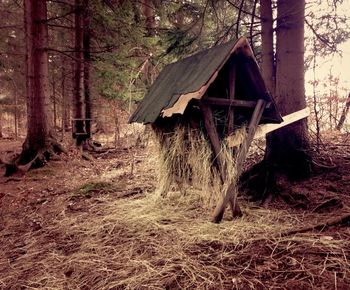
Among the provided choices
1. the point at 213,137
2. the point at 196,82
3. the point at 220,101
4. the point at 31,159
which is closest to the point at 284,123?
the point at 220,101

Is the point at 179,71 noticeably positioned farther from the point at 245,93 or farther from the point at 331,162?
the point at 331,162

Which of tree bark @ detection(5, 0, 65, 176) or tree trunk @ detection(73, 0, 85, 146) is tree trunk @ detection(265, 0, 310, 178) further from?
tree trunk @ detection(73, 0, 85, 146)

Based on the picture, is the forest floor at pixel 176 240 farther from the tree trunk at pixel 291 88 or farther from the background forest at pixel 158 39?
the background forest at pixel 158 39

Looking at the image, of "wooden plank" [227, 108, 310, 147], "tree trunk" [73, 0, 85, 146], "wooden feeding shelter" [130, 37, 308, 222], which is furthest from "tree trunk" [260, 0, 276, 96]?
"tree trunk" [73, 0, 85, 146]

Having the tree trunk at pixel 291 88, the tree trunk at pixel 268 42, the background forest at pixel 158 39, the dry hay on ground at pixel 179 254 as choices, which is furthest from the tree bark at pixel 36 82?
the tree trunk at pixel 291 88

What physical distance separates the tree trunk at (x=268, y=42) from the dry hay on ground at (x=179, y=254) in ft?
9.10

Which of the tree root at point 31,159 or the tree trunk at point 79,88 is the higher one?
the tree trunk at point 79,88

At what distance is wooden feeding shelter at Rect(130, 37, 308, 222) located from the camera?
4.51 metres

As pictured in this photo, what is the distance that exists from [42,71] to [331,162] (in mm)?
9115

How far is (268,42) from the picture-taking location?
A: 19.9 ft

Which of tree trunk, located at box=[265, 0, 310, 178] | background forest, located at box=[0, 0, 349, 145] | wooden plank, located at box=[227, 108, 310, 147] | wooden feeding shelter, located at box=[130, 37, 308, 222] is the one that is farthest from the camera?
background forest, located at box=[0, 0, 349, 145]

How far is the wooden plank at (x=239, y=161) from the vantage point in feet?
15.6

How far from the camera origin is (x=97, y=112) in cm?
2277

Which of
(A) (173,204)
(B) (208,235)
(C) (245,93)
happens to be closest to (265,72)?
(C) (245,93)
